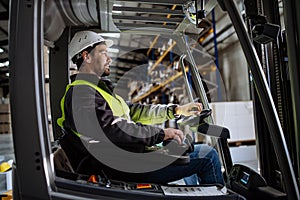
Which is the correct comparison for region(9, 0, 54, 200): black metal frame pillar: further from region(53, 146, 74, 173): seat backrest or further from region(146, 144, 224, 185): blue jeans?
region(146, 144, 224, 185): blue jeans

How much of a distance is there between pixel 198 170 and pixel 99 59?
116 cm

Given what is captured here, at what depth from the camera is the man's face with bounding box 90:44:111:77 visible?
2379 millimetres

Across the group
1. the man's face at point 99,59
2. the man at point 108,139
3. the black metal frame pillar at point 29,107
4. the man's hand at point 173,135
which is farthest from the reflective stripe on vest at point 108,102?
the black metal frame pillar at point 29,107

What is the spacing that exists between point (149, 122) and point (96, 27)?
1.03 m

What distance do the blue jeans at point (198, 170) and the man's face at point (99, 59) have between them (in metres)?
0.91

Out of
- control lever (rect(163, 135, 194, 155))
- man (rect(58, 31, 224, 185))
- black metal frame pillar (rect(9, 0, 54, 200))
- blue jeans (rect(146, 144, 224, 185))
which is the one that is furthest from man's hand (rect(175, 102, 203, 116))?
black metal frame pillar (rect(9, 0, 54, 200))

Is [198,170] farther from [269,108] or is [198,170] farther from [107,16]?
[107,16]

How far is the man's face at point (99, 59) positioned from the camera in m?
2.38

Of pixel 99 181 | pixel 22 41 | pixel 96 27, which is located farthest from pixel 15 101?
pixel 96 27

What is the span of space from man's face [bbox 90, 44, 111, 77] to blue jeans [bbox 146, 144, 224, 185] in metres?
0.91

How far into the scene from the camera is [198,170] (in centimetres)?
229

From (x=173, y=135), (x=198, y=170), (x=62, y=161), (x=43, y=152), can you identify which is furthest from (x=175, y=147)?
(x=43, y=152)

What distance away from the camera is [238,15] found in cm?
162

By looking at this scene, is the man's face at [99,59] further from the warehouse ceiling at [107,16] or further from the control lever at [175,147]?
the control lever at [175,147]
